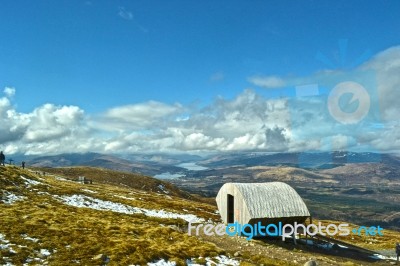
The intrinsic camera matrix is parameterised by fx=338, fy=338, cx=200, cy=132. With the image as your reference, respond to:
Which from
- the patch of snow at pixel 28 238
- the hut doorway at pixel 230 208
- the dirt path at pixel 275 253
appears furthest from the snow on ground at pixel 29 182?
the hut doorway at pixel 230 208

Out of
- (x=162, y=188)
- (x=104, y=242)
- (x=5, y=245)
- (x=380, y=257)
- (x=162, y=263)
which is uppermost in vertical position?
(x=5, y=245)

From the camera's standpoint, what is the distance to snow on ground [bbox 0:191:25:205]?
37.7m

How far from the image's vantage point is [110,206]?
49.9m

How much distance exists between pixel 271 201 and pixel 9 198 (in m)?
30.8

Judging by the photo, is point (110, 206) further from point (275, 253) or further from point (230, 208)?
point (275, 253)

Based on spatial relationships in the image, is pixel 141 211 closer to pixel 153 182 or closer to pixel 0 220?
pixel 0 220

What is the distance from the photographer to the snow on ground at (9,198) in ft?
124

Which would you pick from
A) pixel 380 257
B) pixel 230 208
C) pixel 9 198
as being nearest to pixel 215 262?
pixel 230 208

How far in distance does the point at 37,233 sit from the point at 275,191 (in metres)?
27.2

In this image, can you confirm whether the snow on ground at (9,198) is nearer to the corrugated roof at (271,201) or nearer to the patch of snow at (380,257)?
the corrugated roof at (271,201)

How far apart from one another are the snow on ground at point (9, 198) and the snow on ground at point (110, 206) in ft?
21.8

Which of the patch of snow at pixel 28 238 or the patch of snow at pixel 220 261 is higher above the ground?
the patch of snow at pixel 28 238

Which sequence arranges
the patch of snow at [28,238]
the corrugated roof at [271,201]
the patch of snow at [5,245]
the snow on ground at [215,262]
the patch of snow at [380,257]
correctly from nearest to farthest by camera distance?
1. the patch of snow at [5,245]
2. the snow on ground at [215,262]
3. the patch of snow at [28,238]
4. the patch of snow at [380,257]
5. the corrugated roof at [271,201]

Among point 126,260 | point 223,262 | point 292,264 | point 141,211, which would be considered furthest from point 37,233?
point 141,211
